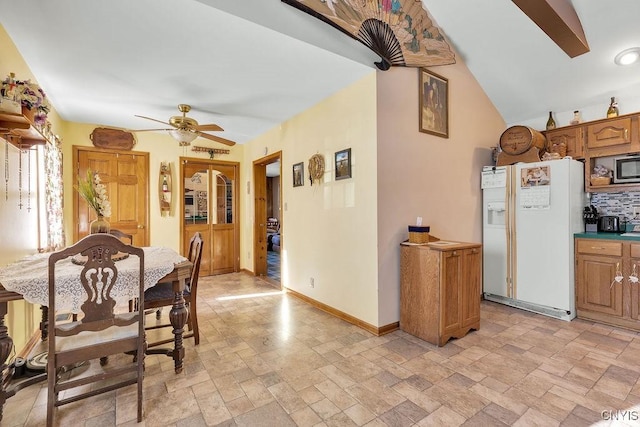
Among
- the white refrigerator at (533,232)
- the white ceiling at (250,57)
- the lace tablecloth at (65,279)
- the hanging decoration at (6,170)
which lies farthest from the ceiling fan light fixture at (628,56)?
the hanging decoration at (6,170)

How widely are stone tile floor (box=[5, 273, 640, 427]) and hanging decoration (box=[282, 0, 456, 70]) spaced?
261 cm

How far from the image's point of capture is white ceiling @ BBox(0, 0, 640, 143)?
6.91ft

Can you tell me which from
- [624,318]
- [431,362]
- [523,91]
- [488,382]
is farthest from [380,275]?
[523,91]

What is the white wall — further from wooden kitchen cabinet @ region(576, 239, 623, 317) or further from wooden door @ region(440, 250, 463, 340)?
wooden kitchen cabinet @ region(576, 239, 623, 317)

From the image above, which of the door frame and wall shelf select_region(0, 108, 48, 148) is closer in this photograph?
wall shelf select_region(0, 108, 48, 148)

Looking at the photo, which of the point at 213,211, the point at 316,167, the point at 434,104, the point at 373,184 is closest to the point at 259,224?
the point at 213,211

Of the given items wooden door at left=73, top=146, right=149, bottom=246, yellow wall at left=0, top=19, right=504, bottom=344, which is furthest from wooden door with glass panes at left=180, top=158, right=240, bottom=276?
yellow wall at left=0, top=19, right=504, bottom=344

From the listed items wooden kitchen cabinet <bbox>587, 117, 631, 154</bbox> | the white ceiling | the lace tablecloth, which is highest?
the white ceiling

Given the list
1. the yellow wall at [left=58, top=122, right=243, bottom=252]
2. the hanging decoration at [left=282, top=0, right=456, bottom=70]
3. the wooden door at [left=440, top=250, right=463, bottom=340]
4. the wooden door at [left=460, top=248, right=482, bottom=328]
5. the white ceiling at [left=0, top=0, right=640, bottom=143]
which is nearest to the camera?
the white ceiling at [left=0, top=0, right=640, bottom=143]

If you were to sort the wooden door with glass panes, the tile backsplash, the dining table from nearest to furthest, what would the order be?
the dining table < the tile backsplash < the wooden door with glass panes

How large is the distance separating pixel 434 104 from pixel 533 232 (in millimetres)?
1835

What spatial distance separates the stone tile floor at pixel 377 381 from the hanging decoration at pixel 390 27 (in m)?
2.61

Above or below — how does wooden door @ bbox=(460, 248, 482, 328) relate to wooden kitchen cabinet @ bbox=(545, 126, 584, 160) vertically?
below

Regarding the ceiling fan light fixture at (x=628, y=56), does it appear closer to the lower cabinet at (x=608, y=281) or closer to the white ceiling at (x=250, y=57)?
the white ceiling at (x=250, y=57)
